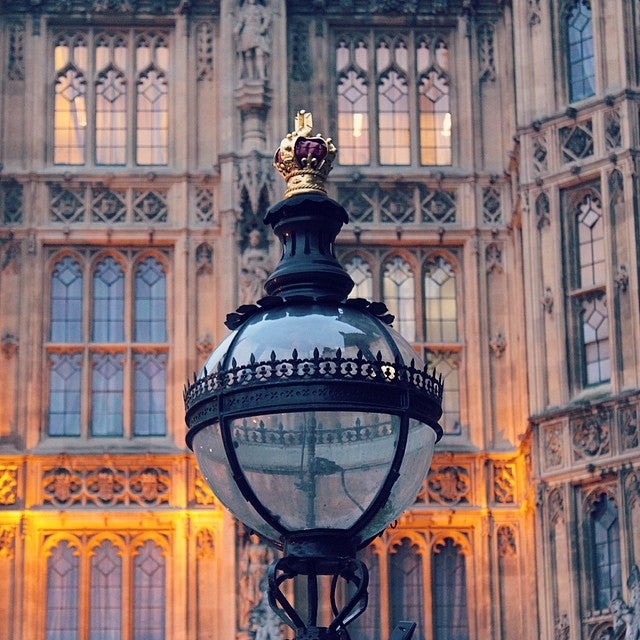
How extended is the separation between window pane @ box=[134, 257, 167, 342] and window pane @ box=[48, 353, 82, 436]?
2.79ft

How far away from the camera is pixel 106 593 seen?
22.4 metres

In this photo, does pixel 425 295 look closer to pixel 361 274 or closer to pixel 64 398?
pixel 361 274

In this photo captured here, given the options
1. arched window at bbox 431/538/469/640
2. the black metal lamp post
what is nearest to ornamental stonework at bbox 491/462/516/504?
arched window at bbox 431/538/469/640

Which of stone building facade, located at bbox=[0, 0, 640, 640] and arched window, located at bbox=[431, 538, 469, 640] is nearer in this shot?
stone building facade, located at bbox=[0, 0, 640, 640]

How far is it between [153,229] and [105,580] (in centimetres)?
412

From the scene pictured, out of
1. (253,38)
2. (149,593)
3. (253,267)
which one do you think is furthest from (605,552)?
(253,38)

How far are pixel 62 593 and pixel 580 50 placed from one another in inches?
333

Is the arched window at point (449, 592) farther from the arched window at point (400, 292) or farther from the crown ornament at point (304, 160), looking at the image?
the crown ornament at point (304, 160)

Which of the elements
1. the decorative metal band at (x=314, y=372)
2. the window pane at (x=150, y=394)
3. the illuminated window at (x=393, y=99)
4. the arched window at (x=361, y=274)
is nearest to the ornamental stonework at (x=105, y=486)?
the window pane at (x=150, y=394)

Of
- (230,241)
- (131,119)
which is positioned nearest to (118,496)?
(230,241)

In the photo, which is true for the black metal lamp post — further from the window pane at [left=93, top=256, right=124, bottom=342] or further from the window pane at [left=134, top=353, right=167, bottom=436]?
the window pane at [left=93, top=256, right=124, bottom=342]

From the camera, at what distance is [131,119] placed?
23.9 m

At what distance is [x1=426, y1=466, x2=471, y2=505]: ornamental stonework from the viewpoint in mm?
22562

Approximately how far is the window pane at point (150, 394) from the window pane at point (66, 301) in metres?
0.82
